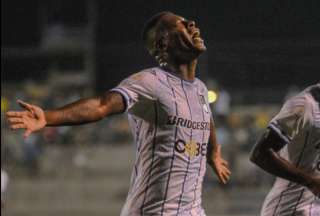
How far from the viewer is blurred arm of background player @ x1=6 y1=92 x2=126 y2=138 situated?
3461 mm

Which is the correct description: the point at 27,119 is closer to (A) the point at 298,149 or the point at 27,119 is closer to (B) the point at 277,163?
(B) the point at 277,163

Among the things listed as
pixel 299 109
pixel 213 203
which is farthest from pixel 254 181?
pixel 299 109

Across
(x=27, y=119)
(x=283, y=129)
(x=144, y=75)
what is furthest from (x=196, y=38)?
(x=27, y=119)

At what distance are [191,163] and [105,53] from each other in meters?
5.90

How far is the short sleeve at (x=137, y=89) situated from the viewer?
3.96 m

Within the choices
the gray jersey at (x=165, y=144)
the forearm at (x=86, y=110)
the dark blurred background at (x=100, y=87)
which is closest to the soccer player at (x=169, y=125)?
the gray jersey at (x=165, y=144)

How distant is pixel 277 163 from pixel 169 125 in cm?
67

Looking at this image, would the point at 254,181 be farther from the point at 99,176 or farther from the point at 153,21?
the point at 153,21

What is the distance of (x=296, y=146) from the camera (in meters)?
4.54

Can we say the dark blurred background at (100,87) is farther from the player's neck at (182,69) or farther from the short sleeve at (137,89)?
the short sleeve at (137,89)

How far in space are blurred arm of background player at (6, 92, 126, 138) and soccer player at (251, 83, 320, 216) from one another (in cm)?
91

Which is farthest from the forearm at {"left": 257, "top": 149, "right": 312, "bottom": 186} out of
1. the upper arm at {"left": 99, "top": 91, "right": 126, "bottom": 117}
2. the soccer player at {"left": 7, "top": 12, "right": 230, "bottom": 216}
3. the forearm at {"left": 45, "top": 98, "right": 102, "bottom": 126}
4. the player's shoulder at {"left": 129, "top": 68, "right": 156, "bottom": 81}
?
the forearm at {"left": 45, "top": 98, "right": 102, "bottom": 126}

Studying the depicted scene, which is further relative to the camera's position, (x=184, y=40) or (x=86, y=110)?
(x=184, y=40)

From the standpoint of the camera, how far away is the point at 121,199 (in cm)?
1011
